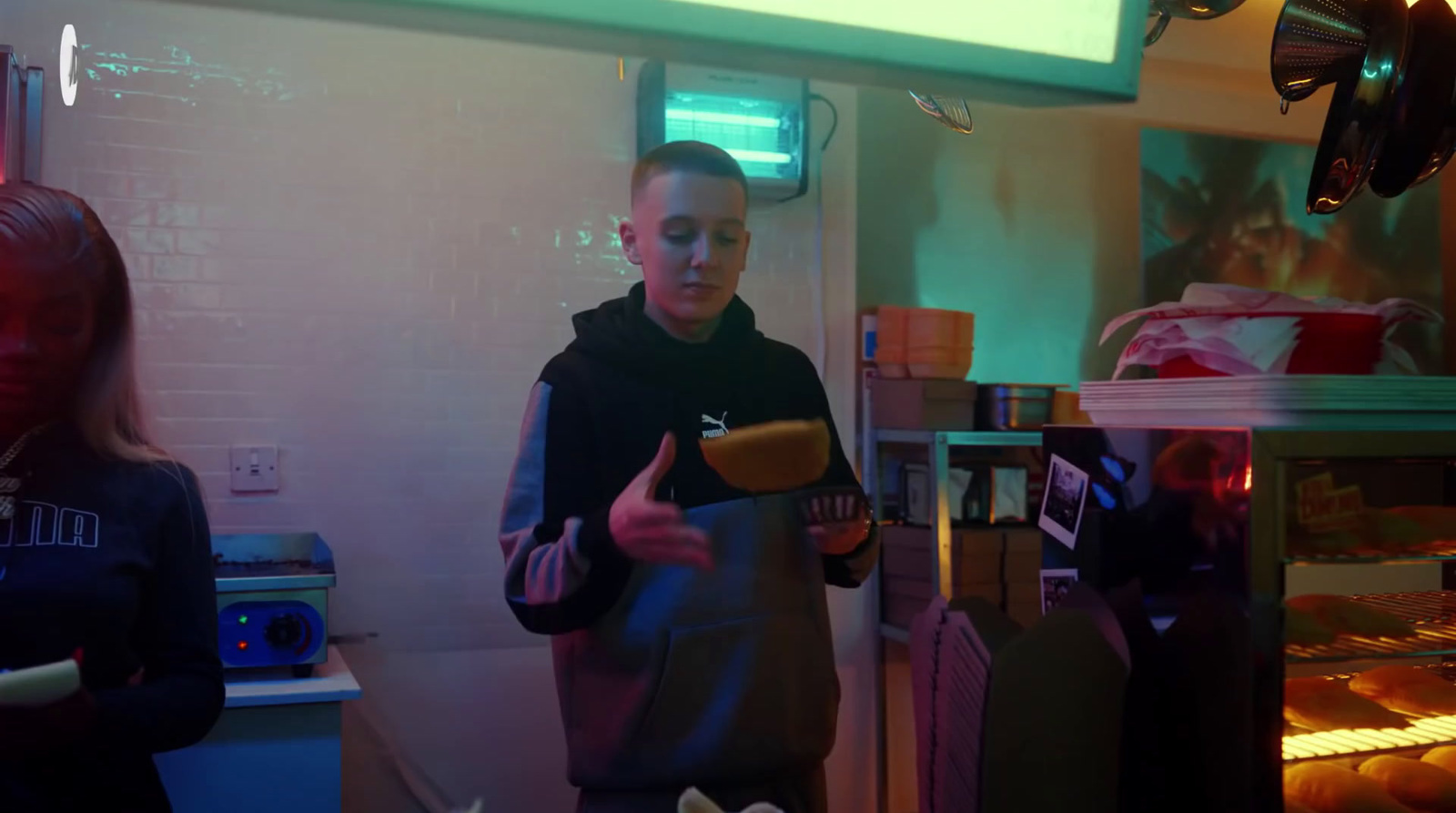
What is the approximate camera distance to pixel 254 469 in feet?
9.71

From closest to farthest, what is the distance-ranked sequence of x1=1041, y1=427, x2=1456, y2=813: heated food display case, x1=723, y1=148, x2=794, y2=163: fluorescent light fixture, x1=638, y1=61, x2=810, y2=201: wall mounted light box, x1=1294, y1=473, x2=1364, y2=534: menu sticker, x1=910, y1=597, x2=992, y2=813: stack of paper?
x1=910, y1=597, x2=992, y2=813: stack of paper
x1=1041, y1=427, x2=1456, y2=813: heated food display case
x1=1294, y1=473, x2=1364, y2=534: menu sticker
x1=638, y1=61, x2=810, y2=201: wall mounted light box
x1=723, y1=148, x2=794, y2=163: fluorescent light fixture

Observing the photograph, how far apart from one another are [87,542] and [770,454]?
0.88 metres

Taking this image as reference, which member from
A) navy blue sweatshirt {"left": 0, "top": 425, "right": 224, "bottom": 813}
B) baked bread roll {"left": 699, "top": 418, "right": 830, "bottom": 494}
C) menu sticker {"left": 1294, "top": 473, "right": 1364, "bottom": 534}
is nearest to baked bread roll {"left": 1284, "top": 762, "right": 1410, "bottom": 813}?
menu sticker {"left": 1294, "top": 473, "right": 1364, "bottom": 534}

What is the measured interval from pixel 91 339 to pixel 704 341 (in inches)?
36.6

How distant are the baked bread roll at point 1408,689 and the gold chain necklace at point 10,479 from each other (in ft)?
6.61

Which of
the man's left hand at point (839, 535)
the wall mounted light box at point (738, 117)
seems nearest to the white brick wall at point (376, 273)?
the wall mounted light box at point (738, 117)

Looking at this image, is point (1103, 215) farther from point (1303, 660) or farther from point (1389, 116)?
point (1303, 660)

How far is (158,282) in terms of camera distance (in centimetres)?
290

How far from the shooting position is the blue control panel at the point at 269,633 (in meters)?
2.29

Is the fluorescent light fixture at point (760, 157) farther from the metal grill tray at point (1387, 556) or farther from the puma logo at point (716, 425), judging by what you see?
the metal grill tray at point (1387, 556)

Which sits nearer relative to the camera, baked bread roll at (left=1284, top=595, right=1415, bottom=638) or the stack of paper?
the stack of paper

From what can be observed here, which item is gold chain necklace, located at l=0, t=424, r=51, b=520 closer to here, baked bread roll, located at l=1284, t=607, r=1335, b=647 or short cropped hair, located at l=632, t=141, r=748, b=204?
short cropped hair, located at l=632, t=141, r=748, b=204

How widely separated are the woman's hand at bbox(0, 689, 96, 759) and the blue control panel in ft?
3.70

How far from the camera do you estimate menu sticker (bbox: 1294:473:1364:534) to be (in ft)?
4.91
